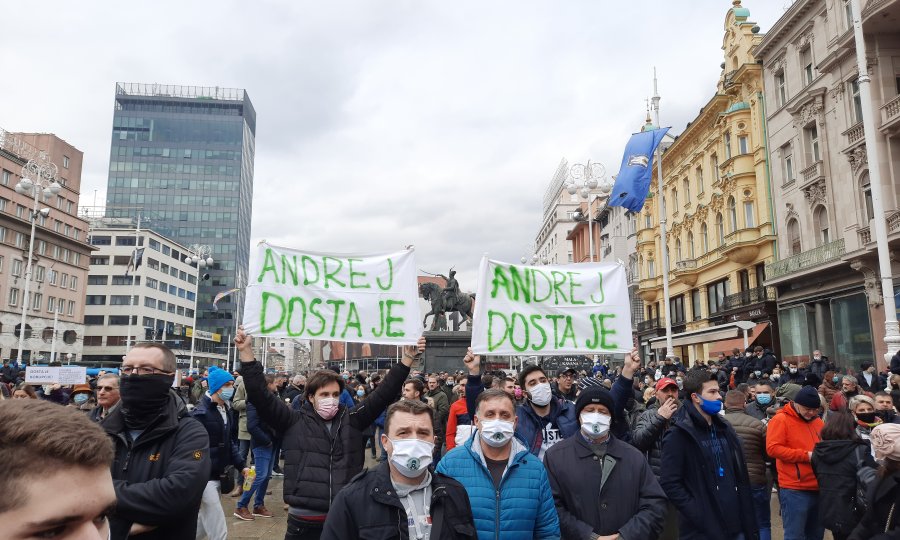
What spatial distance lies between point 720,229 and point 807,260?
393 inches

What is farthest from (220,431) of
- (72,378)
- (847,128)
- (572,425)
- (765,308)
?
(765,308)

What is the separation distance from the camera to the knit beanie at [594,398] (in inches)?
188

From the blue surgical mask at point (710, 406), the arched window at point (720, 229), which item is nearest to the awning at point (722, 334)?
the arched window at point (720, 229)

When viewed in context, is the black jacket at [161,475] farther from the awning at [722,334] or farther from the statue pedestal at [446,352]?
the awning at [722,334]

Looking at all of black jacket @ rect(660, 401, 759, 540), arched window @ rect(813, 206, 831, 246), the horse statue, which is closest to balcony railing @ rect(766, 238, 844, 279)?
arched window @ rect(813, 206, 831, 246)

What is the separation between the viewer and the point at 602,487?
4.39 m

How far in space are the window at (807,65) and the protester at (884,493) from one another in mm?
29068

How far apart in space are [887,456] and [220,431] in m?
6.06

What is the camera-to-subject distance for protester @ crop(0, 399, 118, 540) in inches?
52.3

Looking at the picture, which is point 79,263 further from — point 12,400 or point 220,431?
point 12,400

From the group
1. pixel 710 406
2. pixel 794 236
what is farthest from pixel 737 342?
pixel 710 406

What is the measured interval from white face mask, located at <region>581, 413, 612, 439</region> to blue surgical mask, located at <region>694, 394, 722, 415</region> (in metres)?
1.29

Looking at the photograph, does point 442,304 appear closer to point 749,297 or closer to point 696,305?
point 749,297

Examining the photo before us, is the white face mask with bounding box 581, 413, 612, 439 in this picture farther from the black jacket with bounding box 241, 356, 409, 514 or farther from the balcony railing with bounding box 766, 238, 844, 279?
the balcony railing with bounding box 766, 238, 844, 279
